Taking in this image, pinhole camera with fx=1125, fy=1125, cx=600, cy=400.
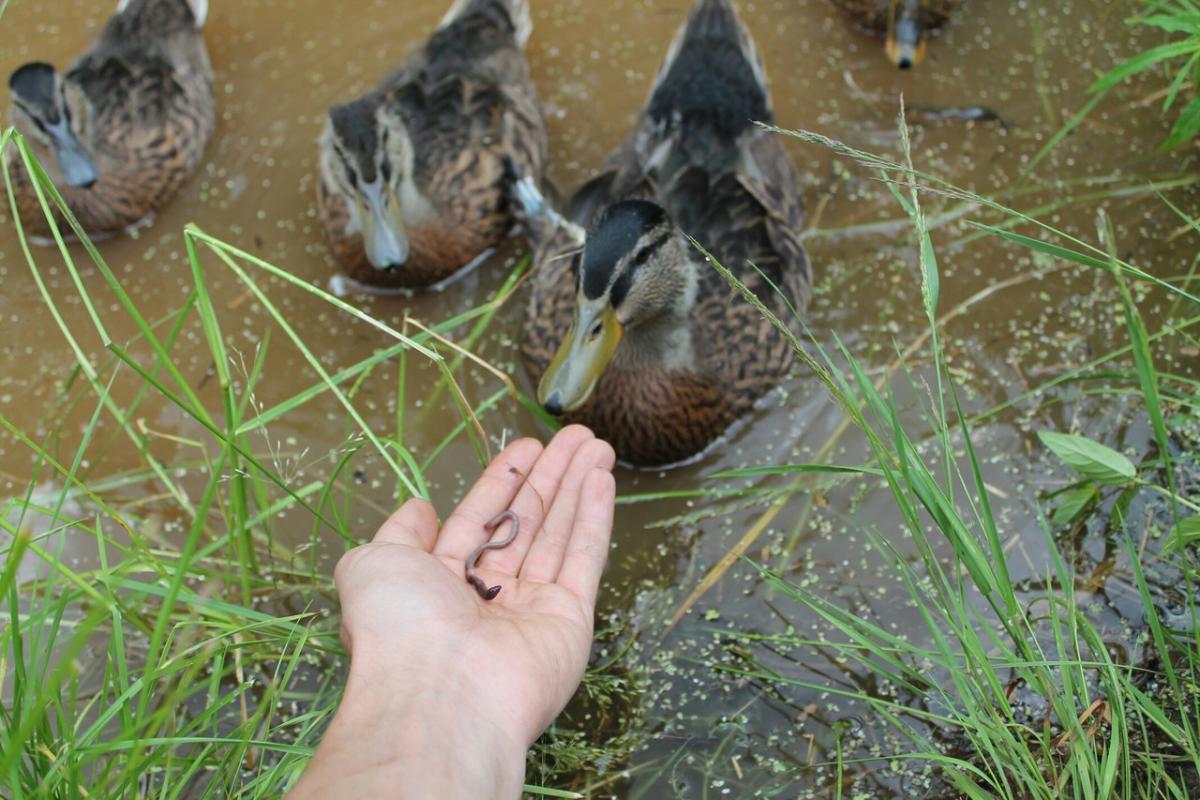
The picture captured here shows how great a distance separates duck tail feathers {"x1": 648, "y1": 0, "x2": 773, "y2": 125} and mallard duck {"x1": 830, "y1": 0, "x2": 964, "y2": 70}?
61 centimetres

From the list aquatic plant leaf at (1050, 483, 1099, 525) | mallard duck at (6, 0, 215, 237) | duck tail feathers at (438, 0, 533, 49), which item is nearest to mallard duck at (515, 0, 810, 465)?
duck tail feathers at (438, 0, 533, 49)

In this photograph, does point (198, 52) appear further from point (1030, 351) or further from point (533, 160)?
point (1030, 351)

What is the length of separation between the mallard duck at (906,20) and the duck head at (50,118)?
10.4 ft

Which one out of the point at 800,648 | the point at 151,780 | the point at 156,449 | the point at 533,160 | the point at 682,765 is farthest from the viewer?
the point at 533,160

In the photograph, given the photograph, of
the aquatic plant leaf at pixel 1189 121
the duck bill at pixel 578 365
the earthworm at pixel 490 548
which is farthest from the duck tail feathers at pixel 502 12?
the earthworm at pixel 490 548

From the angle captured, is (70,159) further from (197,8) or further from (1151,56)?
(1151,56)

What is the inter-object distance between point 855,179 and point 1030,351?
1.03 m

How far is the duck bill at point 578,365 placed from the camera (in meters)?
3.08

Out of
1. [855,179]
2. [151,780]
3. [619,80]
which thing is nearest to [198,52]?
[619,80]

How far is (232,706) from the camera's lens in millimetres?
2939

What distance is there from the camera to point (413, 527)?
2.50 meters

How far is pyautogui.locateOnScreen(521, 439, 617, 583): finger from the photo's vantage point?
2.53 m

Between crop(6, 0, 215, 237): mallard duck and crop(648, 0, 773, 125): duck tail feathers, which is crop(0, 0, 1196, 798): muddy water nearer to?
crop(6, 0, 215, 237): mallard duck

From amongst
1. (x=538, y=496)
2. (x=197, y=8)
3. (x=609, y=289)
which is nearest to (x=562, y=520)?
(x=538, y=496)
